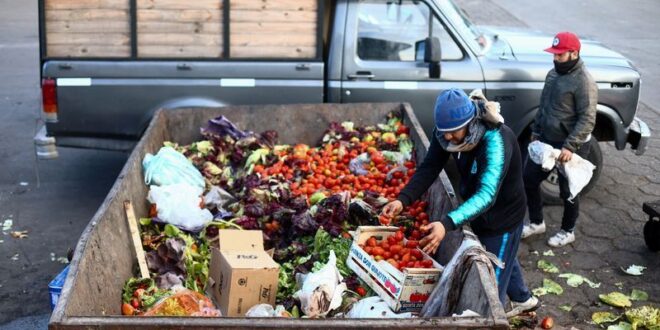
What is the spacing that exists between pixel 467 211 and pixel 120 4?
4.63m

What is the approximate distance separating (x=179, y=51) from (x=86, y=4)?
1.04 metres

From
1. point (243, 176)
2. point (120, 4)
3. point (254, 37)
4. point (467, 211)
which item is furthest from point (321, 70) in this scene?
point (467, 211)

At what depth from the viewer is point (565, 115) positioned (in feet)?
24.2

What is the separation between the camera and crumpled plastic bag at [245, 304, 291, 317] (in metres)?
4.79

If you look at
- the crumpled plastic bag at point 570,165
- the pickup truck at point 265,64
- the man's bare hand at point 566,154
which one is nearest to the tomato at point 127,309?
the pickup truck at point 265,64

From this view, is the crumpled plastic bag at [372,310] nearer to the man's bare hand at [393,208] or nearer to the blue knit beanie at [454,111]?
the man's bare hand at [393,208]

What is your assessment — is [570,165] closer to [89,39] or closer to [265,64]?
[265,64]

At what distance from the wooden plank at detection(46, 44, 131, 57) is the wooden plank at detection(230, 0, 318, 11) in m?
1.24

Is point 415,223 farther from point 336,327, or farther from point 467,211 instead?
point 336,327

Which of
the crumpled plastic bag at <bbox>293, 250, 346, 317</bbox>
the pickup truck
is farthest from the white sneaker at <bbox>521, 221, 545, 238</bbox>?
the crumpled plastic bag at <bbox>293, 250, 346, 317</bbox>

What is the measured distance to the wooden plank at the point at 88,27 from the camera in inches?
314

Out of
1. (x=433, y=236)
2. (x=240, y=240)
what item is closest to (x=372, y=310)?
(x=433, y=236)

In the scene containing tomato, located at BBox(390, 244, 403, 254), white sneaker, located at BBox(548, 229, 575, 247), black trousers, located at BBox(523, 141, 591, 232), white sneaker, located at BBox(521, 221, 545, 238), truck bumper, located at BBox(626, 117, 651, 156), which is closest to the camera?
tomato, located at BBox(390, 244, 403, 254)

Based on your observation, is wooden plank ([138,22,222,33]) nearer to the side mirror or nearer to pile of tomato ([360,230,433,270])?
the side mirror
